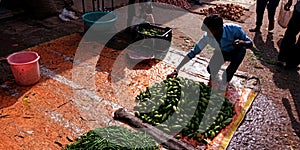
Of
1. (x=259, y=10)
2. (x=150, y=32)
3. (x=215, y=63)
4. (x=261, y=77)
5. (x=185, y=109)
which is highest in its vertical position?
(x=259, y=10)

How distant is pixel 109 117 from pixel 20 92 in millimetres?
1377

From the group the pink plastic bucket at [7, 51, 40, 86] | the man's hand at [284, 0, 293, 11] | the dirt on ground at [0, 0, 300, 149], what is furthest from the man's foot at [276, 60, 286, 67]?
the pink plastic bucket at [7, 51, 40, 86]

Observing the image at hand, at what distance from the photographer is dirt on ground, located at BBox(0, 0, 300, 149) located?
327 cm

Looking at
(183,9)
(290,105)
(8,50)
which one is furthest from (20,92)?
(183,9)

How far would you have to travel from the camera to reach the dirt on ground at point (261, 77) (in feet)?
10.7

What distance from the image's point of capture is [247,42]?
12.3 ft

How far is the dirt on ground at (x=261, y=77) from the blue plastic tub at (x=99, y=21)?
518 mm

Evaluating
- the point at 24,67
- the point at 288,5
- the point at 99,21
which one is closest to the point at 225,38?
the point at 99,21

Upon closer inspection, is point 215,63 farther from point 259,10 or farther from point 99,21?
point 259,10

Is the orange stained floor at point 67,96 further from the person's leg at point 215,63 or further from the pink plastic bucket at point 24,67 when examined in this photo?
the person's leg at point 215,63

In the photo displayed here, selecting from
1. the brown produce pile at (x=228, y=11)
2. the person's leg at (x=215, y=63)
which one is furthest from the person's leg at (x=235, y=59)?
the brown produce pile at (x=228, y=11)

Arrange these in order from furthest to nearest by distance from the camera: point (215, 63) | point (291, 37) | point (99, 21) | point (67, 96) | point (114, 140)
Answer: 1. point (99, 21)
2. point (291, 37)
3. point (215, 63)
4. point (67, 96)
5. point (114, 140)

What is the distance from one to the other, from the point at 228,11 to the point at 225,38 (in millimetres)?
4535

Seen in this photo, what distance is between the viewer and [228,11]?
7980mm
